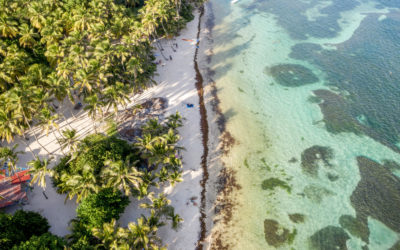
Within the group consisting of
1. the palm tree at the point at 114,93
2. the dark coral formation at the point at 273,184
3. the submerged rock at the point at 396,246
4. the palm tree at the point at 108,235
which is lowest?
the submerged rock at the point at 396,246

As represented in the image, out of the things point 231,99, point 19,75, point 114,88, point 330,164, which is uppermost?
point 19,75

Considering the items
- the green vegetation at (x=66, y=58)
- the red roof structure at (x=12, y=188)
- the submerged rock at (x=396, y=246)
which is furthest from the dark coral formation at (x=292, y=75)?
the red roof structure at (x=12, y=188)

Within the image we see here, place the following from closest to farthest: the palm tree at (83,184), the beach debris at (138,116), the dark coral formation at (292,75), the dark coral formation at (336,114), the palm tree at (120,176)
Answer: the palm tree at (83,184) → the palm tree at (120,176) → the beach debris at (138,116) → the dark coral formation at (336,114) → the dark coral formation at (292,75)

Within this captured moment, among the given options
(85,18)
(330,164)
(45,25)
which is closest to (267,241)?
(330,164)

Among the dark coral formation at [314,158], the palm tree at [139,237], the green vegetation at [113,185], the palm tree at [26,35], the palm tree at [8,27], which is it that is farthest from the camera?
the palm tree at [26,35]

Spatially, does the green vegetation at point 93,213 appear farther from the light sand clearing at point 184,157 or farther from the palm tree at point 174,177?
the palm tree at point 174,177

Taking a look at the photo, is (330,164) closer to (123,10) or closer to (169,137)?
(169,137)
